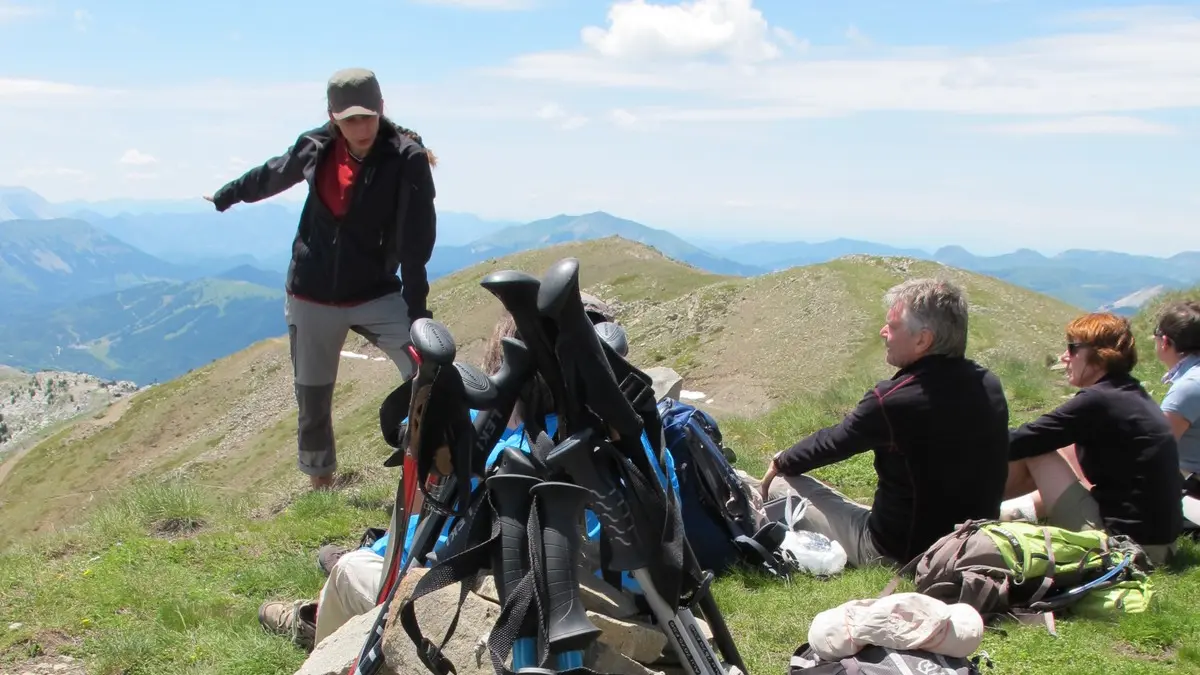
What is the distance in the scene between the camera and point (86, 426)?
50750 millimetres

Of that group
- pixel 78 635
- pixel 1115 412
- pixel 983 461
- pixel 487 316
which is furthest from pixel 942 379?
pixel 487 316

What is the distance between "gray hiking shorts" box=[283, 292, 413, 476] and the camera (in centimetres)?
777

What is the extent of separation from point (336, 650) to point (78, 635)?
110 inches

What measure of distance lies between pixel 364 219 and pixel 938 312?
4.51 m

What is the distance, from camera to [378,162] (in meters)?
7.52

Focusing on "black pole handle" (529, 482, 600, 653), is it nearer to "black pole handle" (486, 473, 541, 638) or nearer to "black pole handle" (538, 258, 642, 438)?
"black pole handle" (486, 473, 541, 638)

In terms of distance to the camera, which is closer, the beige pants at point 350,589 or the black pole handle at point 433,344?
the black pole handle at point 433,344

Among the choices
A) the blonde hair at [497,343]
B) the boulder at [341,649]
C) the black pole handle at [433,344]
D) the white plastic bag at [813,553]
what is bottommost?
the white plastic bag at [813,553]

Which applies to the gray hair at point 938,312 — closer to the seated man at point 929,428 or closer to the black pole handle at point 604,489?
the seated man at point 929,428

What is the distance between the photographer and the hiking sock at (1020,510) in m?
6.75

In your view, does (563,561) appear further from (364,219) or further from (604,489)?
(364,219)

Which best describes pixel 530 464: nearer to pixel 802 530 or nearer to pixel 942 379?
pixel 942 379

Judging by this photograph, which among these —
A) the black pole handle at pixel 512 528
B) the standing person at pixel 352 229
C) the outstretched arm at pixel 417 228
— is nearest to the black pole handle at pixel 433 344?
the black pole handle at pixel 512 528

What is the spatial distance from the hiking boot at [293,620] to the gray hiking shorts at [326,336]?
216 centimetres
